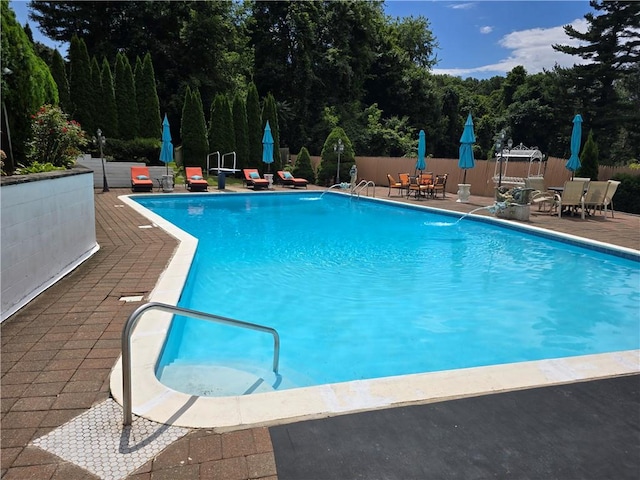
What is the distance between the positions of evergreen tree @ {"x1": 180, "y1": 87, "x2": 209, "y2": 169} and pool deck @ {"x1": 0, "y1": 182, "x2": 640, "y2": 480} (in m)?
18.5

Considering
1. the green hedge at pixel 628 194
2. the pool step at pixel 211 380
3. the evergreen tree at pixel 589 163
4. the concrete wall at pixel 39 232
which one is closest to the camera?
the pool step at pixel 211 380

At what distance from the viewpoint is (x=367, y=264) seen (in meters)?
7.93

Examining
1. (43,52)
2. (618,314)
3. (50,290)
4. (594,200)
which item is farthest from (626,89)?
(43,52)

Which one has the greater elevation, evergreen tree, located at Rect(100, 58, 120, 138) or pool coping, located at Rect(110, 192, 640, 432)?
evergreen tree, located at Rect(100, 58, 120, 138)

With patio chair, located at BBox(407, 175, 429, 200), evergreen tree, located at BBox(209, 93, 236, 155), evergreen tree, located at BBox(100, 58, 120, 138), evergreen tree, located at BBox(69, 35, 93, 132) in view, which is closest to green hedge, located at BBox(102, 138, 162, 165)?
evergreen tree, located at BBox(100, 58, 120, 138)

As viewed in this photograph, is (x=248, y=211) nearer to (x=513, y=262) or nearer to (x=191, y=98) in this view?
(x=513, y=262)

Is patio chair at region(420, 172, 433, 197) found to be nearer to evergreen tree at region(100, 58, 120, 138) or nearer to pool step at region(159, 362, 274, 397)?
pool step at region(159, 362, 274, 397)

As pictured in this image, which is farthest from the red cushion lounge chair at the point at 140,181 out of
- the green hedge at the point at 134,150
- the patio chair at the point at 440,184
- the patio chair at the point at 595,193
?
the patio chair at the point at 595,193

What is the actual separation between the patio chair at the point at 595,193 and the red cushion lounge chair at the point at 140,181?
1533 centimetres

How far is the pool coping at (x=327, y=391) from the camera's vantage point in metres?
2.46

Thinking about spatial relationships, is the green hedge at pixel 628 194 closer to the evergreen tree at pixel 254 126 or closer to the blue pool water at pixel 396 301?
the blue pool water at pixel 396 301

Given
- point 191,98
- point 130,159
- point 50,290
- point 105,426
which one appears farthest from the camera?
point 191,98

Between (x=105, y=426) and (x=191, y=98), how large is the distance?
→ 22828mm

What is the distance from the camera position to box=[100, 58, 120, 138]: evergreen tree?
68.6 feet
